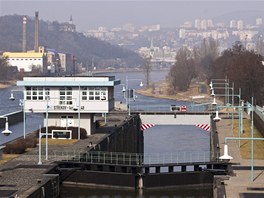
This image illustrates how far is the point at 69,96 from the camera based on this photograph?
54969 millimetres

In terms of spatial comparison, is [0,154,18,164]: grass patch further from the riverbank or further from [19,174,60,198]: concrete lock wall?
the riverbank

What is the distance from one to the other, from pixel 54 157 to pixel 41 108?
1079 centimetres

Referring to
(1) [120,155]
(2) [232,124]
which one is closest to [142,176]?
(1) [120,155]

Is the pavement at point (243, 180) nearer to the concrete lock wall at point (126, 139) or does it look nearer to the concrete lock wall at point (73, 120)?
the concrete lock wall at point (126, 139)

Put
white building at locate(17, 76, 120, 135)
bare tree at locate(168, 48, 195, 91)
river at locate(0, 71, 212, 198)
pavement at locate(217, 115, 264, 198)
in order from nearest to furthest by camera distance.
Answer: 1. pavement at locate(217, 115, 264, 198)
2. river at locate(0, 71, 212, 198)
3. white building at locate(17, 76, 120, 135)
4. bare tree at locate(168, 48, 195, 91)

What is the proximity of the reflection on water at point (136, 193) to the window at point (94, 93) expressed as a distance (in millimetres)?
15433

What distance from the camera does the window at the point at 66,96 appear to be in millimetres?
54750

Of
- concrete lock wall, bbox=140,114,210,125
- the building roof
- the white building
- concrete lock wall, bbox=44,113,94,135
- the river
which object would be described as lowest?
the river

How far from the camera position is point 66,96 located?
54938 millimetres

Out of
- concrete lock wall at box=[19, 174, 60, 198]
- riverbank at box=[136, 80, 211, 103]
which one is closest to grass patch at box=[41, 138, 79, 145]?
concrete lock wall at box=[19, 174, 60, 198]

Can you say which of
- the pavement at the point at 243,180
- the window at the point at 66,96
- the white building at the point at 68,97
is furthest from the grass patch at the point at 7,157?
the pavement at the point at 243,180

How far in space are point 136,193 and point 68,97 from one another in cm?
1671

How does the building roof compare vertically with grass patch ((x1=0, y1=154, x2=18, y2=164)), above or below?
above

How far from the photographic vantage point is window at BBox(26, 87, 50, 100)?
179 ft
